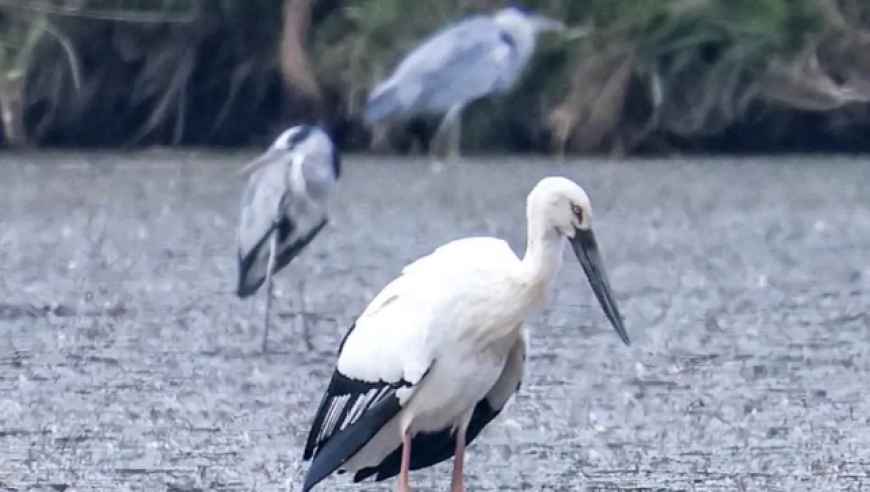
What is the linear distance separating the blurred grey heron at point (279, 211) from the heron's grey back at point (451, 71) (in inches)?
228

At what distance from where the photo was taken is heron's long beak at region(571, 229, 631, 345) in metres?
4.27

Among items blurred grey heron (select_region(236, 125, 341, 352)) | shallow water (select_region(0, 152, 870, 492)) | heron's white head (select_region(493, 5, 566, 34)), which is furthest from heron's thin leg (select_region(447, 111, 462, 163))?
blurred grey heron (select_region(236, 125, 341, 352))

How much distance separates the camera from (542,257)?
4164mm

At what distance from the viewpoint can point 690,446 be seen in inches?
207

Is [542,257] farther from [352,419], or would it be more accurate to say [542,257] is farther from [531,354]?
[531,354]

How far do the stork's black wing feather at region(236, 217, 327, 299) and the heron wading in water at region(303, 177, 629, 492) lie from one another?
3.39 meters

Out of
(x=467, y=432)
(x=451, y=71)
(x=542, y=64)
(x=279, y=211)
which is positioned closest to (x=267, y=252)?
(x=279, y=211)

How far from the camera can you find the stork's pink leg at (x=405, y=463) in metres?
4.25

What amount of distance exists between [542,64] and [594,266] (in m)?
15.0

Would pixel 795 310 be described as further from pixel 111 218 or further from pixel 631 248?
pixel 111 218

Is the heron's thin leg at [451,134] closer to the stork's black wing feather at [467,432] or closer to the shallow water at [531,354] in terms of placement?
the shallow water at [531,354]

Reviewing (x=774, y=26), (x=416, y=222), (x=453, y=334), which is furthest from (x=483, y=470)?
(x=774, y=26)

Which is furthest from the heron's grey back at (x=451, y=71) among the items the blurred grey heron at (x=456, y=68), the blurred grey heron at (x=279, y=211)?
the blurred grey heron at (x=279, y=211)

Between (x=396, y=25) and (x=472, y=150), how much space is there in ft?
4.69
